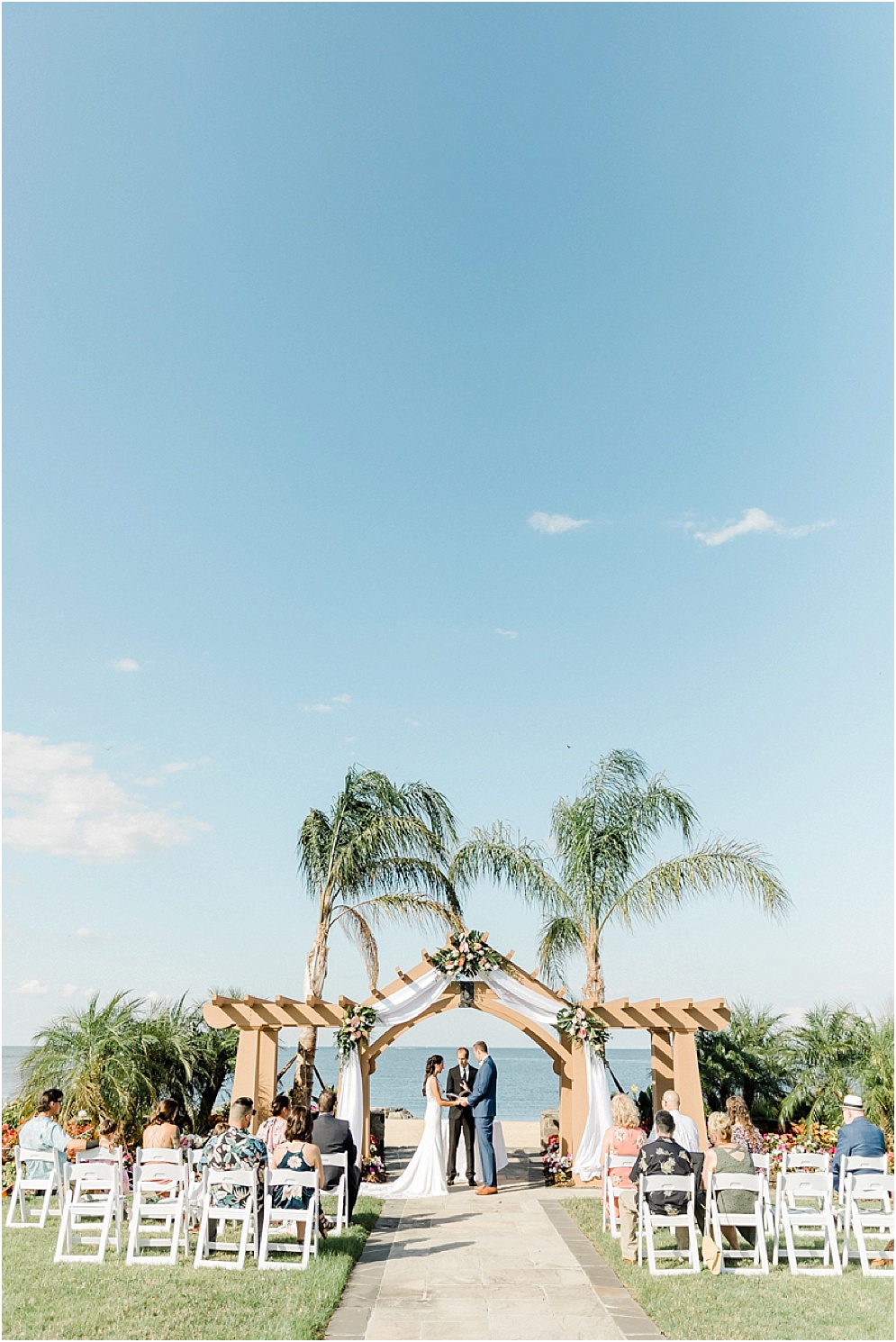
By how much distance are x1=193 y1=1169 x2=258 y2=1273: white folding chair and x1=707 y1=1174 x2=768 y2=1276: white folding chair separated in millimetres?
3718

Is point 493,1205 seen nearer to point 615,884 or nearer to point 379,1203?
point 379,1203

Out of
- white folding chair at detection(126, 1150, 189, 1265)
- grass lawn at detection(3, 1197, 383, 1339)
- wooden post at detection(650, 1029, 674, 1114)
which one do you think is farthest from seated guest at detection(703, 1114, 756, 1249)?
wooden post at detection(650, 1029, 674, 1114)

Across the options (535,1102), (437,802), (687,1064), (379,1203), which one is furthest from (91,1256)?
(535,1102)

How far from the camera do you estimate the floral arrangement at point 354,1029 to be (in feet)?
44.3

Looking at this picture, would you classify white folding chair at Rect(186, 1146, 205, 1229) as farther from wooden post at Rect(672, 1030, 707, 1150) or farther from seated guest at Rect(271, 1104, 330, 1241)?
wooden post at Rect(672, 1030, 707, 1150)

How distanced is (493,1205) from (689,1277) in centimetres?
433

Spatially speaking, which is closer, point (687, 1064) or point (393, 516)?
point (687, 1064)

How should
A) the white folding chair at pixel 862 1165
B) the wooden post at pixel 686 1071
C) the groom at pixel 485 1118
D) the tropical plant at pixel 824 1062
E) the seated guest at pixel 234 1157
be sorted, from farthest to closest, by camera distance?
the tropical plant at pixel 824 1062
the wooden post at pixel 686 1071
the groom at pixel 485 1118
the white folding chair at pixel 862 1165
the seated guest at pixel 234 1157

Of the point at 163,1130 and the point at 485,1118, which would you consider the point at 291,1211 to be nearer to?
the point at 163,1130

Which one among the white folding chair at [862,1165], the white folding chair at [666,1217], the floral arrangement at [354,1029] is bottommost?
the white folding chair at [666,1217]

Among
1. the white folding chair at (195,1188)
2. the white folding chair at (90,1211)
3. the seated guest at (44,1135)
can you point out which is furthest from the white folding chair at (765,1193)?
the seated guest at (44,1135)

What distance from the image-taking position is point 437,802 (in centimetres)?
1741

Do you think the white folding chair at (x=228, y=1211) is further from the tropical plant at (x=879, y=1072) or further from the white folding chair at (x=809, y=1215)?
the tropical plant at (x=879, y=1072)

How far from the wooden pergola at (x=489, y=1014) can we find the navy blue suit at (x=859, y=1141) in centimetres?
430
